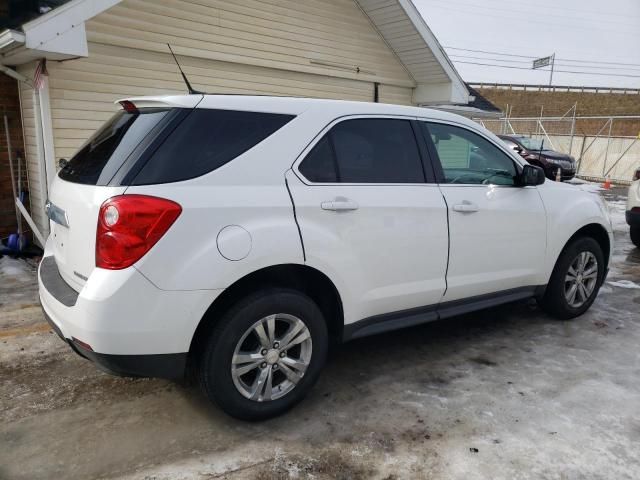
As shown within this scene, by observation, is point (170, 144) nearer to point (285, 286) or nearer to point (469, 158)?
point (285, 286)

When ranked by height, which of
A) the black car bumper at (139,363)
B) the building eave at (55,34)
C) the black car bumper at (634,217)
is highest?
the building eave at (55,34)

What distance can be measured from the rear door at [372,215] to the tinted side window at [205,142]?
0.98 ft

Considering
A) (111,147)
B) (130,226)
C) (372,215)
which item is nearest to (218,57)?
(111,147)

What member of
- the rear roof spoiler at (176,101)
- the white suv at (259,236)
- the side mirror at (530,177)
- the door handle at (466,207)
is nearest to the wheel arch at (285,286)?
the white suv at (259,236)

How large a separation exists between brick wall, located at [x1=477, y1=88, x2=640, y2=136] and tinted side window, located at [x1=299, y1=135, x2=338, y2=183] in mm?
49079

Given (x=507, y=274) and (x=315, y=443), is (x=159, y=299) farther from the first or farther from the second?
(x=507, y=274)

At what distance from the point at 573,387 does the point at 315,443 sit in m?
1.89

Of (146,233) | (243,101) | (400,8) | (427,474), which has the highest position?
(400,8)

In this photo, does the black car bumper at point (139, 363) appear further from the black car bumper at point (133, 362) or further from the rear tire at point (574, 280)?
the rear tire at point (574, 280)

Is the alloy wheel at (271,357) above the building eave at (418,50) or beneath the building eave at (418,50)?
beneath

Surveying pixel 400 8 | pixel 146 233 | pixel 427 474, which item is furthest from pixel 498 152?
pixel 400 8

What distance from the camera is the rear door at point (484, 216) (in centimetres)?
352

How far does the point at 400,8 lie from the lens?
890 centimetres

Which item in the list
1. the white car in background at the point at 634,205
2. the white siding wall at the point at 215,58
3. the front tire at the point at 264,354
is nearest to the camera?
the front tire at the point at 264,354
